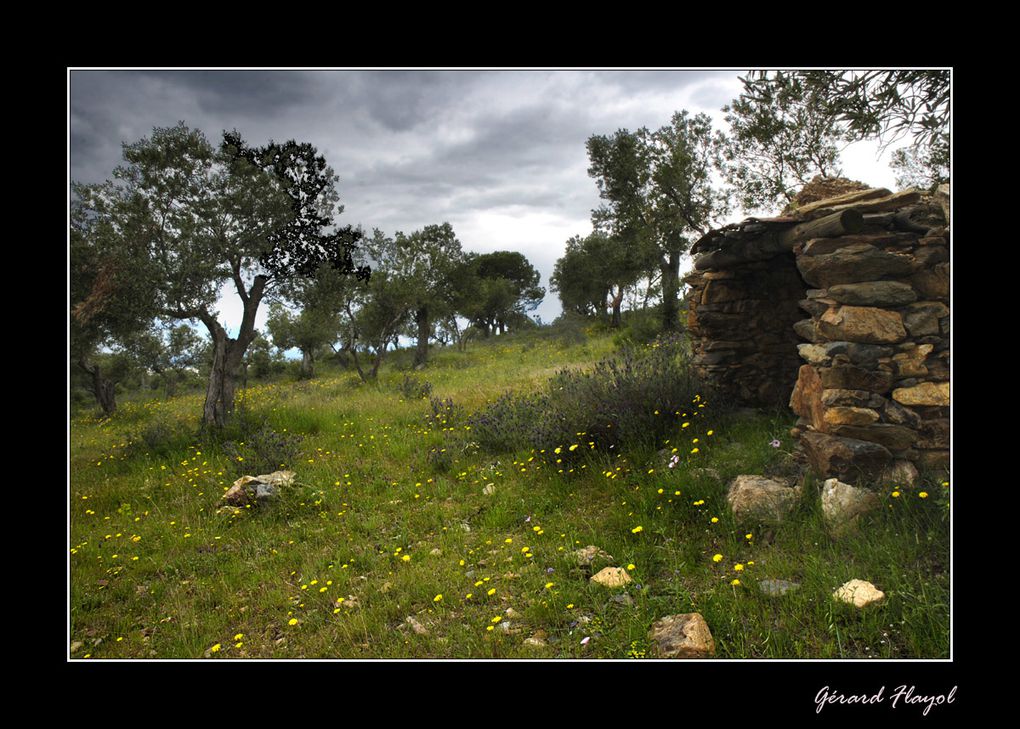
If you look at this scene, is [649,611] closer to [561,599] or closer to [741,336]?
[561,599]

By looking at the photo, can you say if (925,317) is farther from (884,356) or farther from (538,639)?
(538,639)

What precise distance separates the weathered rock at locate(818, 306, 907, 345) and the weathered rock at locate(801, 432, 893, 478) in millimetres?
903

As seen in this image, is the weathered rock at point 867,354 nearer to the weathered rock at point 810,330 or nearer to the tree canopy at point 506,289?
the weathered rock at point 810,330

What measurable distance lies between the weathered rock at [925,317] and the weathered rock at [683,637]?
123 inches

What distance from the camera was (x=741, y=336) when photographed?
677 cm

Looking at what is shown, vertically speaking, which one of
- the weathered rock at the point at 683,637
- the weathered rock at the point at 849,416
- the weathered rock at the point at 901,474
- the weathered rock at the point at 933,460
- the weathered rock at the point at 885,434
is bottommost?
the weathered rock at the point at 683,637

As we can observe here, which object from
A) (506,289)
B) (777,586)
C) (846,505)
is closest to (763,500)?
(846,505)

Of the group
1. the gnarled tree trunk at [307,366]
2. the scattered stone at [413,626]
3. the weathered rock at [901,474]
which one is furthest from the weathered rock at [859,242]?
the gnarled tree trunk at [307,366]

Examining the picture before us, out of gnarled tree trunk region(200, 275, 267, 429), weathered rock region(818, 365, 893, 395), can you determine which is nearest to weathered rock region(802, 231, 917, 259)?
weathered rock region(818, 365, 893, 395)

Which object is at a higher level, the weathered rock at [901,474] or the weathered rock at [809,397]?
the weathered rock at [809,397]

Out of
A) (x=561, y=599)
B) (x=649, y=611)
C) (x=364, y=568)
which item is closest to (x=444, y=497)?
(x=364, y=568)

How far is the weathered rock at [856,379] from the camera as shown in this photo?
408 centimetres

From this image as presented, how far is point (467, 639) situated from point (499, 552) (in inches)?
48.9

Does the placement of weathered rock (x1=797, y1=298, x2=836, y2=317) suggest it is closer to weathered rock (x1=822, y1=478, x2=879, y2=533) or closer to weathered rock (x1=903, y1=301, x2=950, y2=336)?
weathered rock (x1=903, y1=301, x2=950, y2=336)
